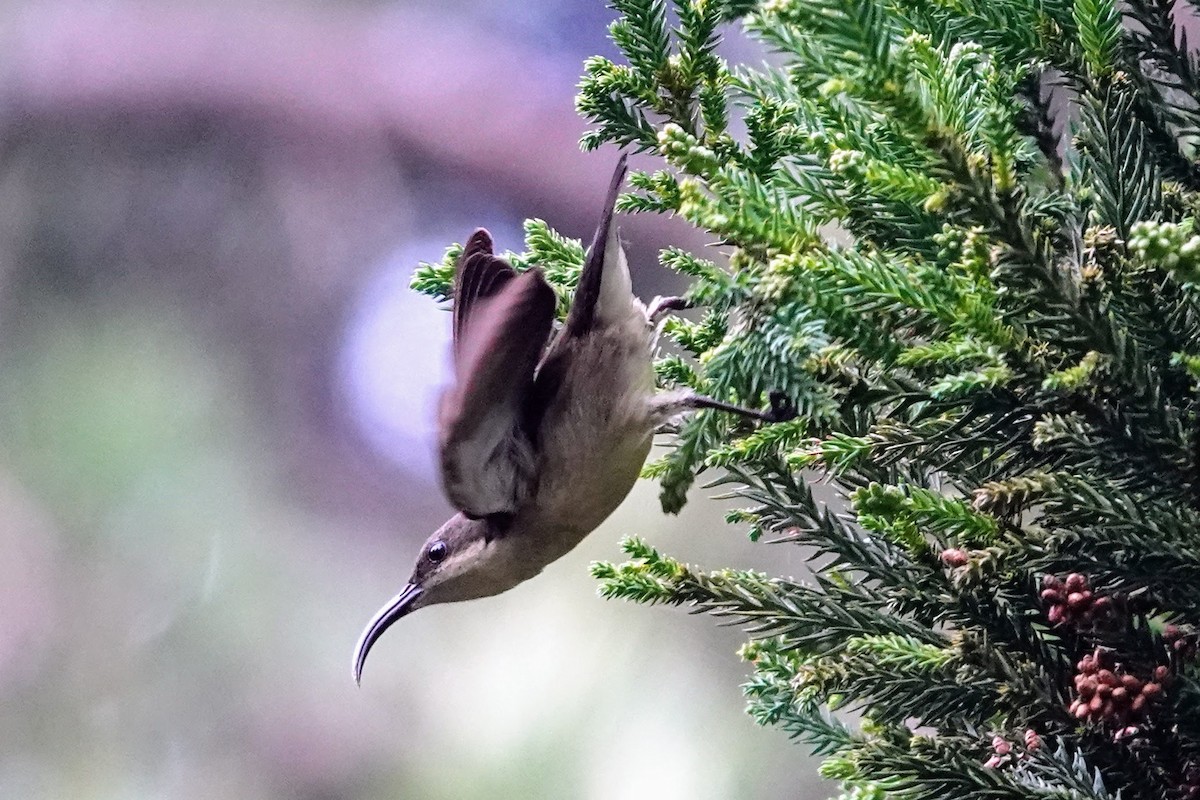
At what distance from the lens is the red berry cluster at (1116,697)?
47 centimetres

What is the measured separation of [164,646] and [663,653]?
88 cm

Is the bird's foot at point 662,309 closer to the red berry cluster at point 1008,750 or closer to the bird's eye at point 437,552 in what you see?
the bird's eye at point 437,552

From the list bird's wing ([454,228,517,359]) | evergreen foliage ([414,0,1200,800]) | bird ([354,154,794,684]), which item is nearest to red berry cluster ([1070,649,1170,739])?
evergreen foliage ([414,0,1200,800])

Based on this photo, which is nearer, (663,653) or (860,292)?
(860,292)

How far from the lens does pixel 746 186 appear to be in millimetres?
420

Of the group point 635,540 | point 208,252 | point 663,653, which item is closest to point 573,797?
point 663,653

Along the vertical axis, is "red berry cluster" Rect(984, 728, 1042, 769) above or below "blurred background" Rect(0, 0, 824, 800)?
below

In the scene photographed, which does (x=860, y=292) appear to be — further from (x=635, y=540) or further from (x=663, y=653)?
(x=663, y=653)

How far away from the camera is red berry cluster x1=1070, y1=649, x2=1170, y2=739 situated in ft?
1.56

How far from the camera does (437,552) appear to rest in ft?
3.25

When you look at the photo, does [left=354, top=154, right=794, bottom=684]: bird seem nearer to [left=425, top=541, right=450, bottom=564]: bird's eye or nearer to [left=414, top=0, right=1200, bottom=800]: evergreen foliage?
[left=425, top=541, right=450, bottom=564]: bird's eye

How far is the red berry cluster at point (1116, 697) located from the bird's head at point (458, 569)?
56 centimetres

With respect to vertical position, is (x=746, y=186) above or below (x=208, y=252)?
below

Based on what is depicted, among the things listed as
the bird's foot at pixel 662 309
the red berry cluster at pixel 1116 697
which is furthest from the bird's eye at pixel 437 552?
the red berry cluster at pixel 1116 697
